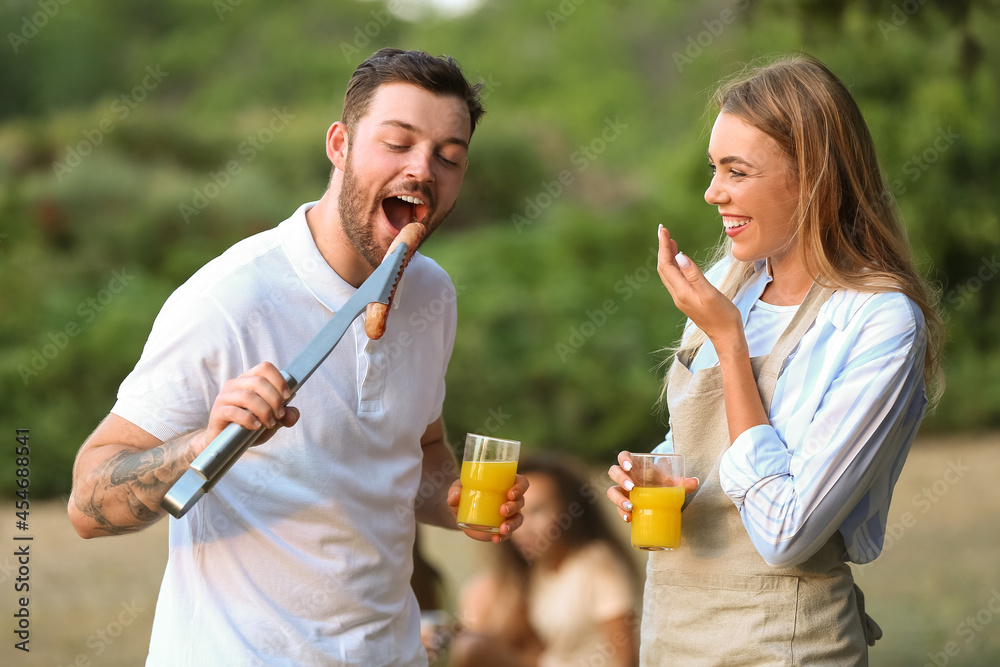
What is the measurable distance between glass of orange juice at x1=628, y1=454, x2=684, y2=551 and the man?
0.56m

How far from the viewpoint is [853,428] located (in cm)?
196

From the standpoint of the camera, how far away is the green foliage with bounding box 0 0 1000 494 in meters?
9.98

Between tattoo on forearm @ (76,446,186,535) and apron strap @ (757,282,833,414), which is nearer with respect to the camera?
tattoo on forearm @ (76,446,186,535)

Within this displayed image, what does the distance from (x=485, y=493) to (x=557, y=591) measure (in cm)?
216

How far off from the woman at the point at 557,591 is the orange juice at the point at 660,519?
2130 millimetres

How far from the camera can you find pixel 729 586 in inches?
85.0

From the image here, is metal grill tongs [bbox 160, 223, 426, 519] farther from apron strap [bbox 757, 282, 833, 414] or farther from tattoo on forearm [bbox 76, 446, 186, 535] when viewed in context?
apron strap [bbox 757, 282, 833, 414]

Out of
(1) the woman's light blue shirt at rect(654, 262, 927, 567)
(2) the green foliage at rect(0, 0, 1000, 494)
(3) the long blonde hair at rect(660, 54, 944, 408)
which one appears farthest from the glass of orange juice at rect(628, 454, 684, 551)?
(2) the green foliage at rect(0, 0, 1000, 494)

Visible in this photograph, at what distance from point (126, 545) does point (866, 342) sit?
8690 millimetres

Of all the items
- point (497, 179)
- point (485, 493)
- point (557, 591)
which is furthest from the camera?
point (497, 179)

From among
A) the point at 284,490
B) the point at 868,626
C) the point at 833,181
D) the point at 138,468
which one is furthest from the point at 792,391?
the point at 138,468

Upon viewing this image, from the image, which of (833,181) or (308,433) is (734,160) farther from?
(308,433)

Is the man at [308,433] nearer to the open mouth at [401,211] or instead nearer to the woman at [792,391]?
the open mouth at [401,211]

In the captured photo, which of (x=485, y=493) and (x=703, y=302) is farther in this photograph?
(x=485, y=493)
